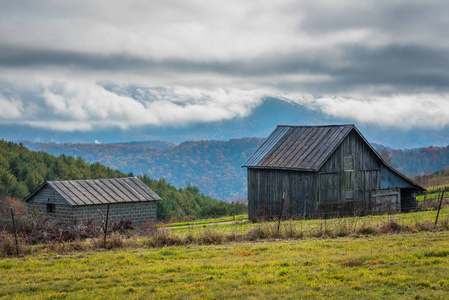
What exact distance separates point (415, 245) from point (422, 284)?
15.3 feet

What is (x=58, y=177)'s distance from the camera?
84875 mm

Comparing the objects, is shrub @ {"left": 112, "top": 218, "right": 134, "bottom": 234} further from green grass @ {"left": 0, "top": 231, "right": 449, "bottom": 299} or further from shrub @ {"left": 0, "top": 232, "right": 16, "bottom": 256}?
green grass @ {"left": 0, "top": 231, "right": 449, "bottom": 299}

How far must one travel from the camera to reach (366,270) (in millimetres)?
12477

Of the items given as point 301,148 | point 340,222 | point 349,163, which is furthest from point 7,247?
point 349,163

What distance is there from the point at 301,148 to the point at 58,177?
57035mm

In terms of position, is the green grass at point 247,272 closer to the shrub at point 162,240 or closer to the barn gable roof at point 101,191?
the shrub at point 162,240

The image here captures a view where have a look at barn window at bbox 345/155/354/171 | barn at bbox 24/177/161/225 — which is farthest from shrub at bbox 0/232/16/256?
barn window at bbox 345/155/354/171

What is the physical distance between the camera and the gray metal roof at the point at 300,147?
3656 cm

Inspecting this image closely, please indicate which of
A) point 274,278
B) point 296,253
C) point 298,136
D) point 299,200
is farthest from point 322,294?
point 298,136

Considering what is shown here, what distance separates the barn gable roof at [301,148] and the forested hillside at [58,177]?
26.0 metres

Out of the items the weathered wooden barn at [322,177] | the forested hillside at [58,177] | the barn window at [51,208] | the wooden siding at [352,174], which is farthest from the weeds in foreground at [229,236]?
the forested hillside at [58,177]

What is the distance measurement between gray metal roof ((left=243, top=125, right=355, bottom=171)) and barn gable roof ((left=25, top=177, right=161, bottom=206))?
8221 mm

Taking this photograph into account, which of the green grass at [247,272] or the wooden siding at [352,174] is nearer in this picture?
the green grass at [247,272]

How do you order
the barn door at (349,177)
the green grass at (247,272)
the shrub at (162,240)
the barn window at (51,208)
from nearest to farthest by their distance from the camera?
the green grass at (247,272) → the shrub at (162,240) → the barn window at (51,208) → the barn door at (349,177)
